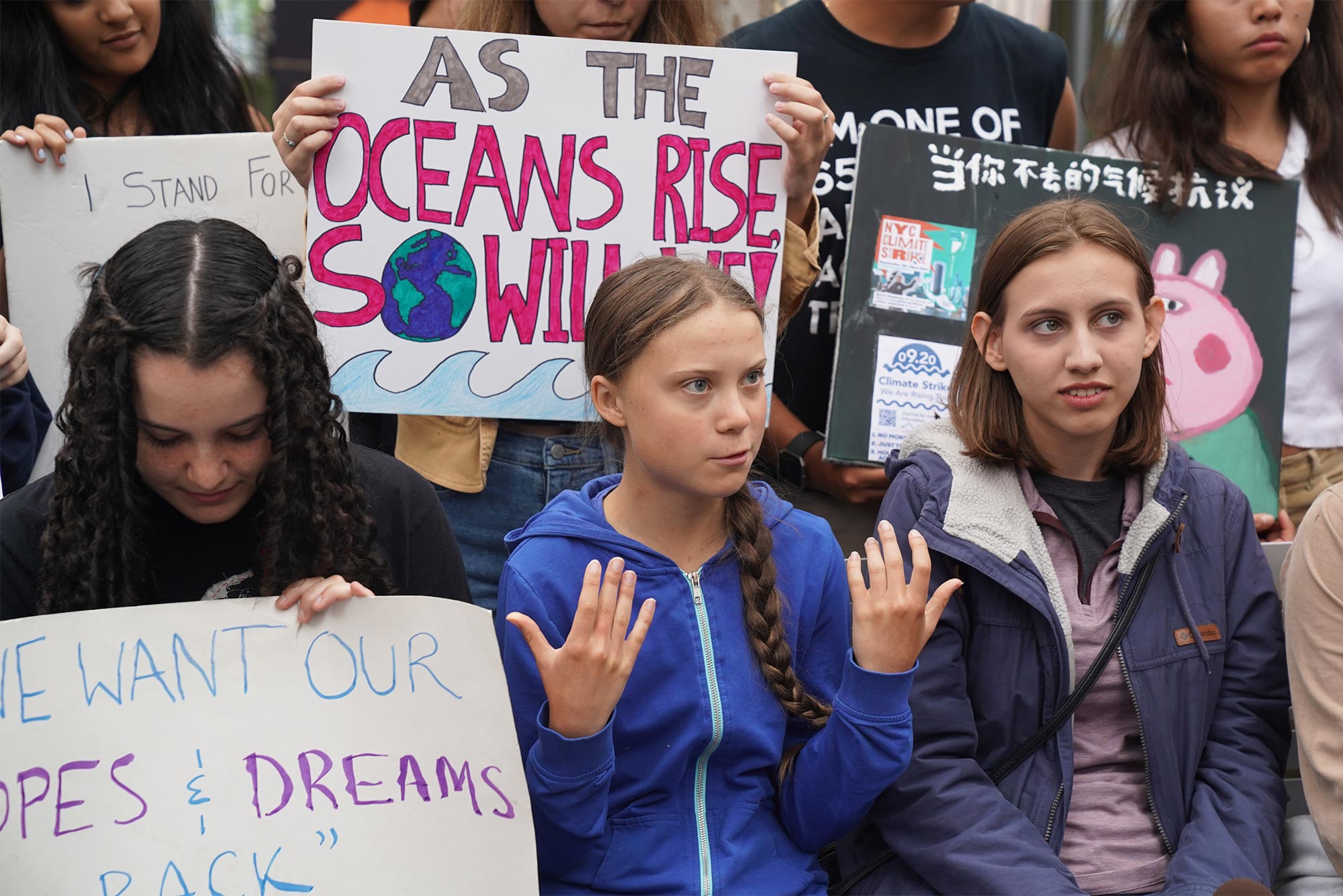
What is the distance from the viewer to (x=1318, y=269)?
3463 millimetres

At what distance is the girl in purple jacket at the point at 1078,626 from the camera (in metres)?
2.40

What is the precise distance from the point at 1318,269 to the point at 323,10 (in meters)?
5.63

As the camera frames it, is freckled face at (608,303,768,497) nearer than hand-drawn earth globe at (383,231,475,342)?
Yes

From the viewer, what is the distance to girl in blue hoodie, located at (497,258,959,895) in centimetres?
221

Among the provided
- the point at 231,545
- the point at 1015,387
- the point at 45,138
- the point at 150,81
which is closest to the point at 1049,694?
the point at 1015,387

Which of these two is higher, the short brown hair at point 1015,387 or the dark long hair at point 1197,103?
the dark long hair at point 1197,103

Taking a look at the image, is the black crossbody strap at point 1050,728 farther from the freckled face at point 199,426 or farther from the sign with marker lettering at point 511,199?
the freckled face at point 199,426

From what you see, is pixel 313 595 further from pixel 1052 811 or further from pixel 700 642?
pixel 1052 811

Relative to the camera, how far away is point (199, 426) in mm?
2086

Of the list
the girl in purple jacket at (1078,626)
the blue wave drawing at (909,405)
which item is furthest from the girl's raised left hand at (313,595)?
the blue wave drawing at (909,405)

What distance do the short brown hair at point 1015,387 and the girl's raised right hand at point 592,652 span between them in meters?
0.89

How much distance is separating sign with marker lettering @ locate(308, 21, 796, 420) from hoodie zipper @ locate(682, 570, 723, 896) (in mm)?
772

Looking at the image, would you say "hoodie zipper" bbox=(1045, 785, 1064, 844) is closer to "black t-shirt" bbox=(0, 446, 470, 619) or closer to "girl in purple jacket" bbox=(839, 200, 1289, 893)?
"girl in purple jacket" bbox=(839, 200, 1289, 893)

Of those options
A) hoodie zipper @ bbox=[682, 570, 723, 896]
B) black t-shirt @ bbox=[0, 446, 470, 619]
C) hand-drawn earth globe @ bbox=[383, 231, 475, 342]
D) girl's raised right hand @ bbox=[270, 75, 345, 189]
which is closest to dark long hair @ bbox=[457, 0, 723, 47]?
girl's raised right hand @ bbox=[270, 75, 345, 189]
